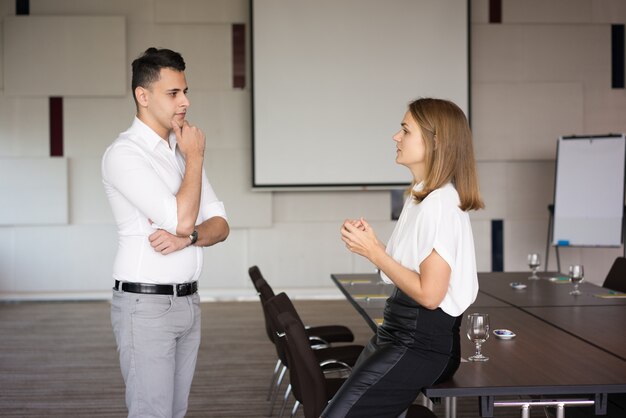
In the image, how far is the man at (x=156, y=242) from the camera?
251cm

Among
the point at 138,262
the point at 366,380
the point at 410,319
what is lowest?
the point at 366,380

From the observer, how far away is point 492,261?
959cm

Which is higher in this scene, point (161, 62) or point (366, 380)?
point (161, 62)

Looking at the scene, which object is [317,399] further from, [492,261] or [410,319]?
[492,261]

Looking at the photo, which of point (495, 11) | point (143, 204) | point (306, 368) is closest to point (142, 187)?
point (143, 204)

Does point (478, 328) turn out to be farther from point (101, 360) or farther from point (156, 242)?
point (101, 360)

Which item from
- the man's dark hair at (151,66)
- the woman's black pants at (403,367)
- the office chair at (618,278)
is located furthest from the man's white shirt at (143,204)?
the office chair at (618,278)

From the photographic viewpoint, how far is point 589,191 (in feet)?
27.8

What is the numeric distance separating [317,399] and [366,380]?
1.67 ft

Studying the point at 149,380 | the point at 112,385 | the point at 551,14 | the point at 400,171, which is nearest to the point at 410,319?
the point at 149,380

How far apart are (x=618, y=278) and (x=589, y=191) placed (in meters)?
3.66

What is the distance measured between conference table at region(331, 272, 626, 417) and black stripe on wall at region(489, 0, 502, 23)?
541 centimetres

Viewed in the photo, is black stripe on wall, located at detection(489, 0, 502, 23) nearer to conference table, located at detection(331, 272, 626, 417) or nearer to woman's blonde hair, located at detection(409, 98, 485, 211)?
conference table, located at detection(331, 272, 626, 417)

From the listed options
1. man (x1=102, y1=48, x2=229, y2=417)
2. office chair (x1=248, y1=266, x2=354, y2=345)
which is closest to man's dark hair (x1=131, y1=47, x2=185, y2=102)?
man (x1=102, y1=48, x2=229, y2=417)
